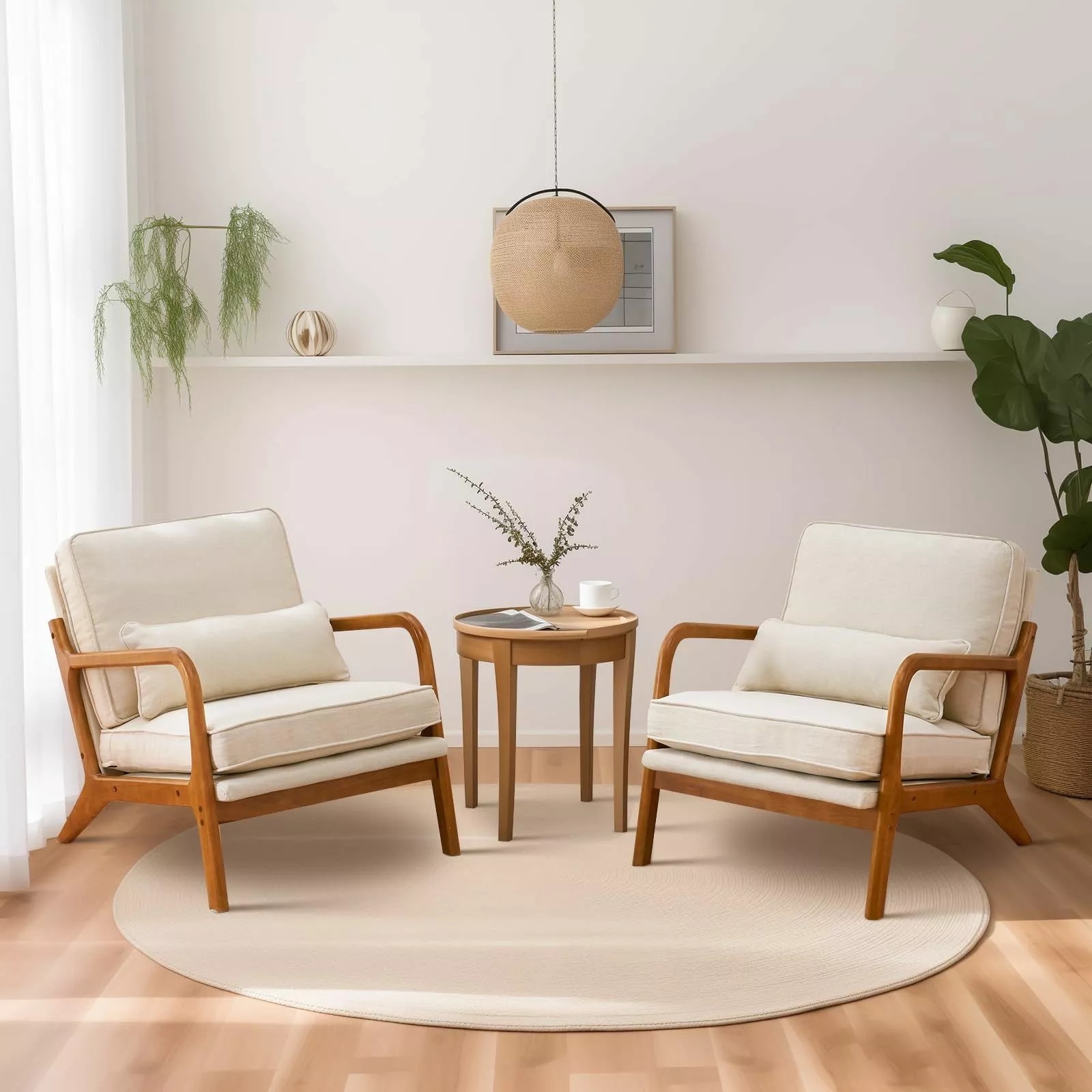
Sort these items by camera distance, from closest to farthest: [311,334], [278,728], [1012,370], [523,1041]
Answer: [523,1041], [278,728], [1012,370], [311,334]

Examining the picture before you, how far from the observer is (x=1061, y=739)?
374cm

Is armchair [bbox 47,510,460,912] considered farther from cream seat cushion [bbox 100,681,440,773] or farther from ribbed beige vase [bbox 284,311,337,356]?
ribbed beige vase [bbox 284,311,337,356]

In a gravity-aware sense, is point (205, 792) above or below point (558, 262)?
below

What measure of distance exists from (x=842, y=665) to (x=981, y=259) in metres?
1.65

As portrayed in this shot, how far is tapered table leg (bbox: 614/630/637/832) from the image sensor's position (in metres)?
3.37

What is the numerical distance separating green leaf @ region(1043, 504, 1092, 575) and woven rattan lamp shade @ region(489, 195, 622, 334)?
1567mm

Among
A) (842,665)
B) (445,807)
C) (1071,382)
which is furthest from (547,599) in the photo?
(1071,382)

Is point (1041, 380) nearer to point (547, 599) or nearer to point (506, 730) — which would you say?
point (547, 599)

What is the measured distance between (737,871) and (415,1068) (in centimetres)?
122

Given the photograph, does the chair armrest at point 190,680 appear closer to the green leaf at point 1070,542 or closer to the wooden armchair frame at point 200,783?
the wooden armchair frame at point 200,783

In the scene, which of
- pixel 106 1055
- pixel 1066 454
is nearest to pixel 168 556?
pixel 106 1055

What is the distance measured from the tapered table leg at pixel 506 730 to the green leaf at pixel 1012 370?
1.85 meters

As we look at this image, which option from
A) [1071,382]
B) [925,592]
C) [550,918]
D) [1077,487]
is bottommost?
[550,918]

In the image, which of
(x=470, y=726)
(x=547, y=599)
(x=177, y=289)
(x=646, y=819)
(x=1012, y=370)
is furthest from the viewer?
(x=177, y=289)
